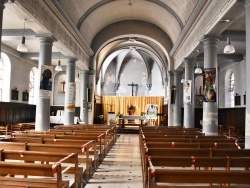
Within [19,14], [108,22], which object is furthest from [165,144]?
[108,22]

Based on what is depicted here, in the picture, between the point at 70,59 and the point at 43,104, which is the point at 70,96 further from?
the point at 43,104

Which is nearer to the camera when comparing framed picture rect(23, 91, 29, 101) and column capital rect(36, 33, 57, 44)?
column capital rect(36, 33, 57, 44)

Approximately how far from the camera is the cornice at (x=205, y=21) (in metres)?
7.55

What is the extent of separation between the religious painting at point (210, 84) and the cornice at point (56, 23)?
5973 mm

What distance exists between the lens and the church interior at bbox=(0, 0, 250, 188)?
376 centimetres

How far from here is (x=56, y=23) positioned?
10648 mm

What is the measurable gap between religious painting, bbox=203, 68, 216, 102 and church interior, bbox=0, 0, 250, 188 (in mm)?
35

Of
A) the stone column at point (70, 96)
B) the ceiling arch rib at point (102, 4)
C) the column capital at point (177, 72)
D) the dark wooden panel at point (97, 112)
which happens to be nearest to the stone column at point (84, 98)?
the dark wooden panel at point (97, 112)

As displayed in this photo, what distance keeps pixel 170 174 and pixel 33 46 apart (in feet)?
48.8

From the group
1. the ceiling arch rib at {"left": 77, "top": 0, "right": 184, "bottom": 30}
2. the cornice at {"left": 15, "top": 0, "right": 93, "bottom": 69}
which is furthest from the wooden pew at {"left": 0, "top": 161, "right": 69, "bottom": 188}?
the ceiling arch rib at {"left": 77, "top": 0, "right": 184, "bottom": 30}

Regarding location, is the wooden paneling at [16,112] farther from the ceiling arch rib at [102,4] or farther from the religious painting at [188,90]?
the religious painting at [188,90]

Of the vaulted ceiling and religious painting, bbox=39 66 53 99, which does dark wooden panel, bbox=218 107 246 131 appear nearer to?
the vaulted ceiling

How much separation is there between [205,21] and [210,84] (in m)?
2.40

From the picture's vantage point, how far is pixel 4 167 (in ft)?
9.79
